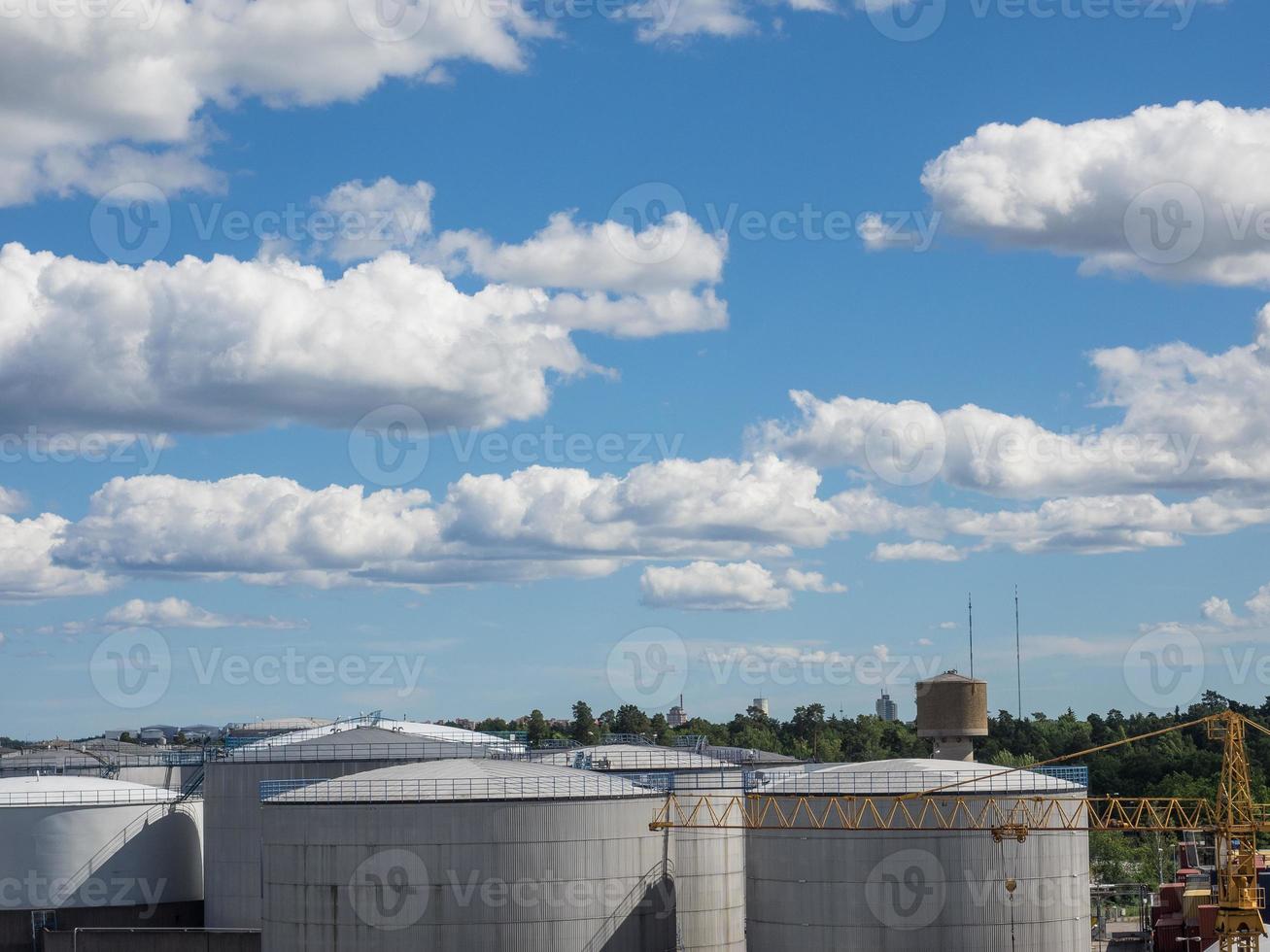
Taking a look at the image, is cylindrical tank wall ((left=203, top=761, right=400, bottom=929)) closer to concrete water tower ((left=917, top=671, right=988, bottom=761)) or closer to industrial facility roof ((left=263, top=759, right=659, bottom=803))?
industrial facility roof ((left=263, top=759, right=659, bottom=803))

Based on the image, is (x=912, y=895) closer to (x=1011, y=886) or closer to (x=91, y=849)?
(x=1011, y=886)

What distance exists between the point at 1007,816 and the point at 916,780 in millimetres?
4308

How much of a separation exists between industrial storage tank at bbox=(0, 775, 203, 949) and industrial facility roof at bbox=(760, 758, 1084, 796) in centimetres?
3576

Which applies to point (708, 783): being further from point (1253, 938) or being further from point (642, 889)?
point (1253, 938)

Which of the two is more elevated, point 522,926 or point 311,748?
point 311,748

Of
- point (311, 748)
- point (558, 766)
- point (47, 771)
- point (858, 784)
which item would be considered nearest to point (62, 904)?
point (311, 748)

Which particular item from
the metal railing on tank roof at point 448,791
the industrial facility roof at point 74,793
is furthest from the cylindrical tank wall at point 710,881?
the industrial facility roof at point 74,793

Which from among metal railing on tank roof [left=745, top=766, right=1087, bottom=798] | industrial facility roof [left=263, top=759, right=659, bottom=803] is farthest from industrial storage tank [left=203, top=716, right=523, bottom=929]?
metal railing on tank roof [left=745, top=766, right=1087, bottom=798]

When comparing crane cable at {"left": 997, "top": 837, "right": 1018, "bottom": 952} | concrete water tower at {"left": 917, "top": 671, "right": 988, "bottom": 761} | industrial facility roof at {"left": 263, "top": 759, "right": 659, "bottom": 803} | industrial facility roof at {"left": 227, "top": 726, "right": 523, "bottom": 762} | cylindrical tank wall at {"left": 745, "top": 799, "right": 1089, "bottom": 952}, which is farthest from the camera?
concrete water tower at {"left": 917, "top": 671, "right": 988, "bottom": 761}

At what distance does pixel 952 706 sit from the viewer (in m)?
96.9

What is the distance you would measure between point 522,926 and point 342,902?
7641 millimetres

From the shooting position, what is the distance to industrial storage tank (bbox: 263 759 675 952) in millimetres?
62938

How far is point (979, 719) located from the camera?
97.5 m

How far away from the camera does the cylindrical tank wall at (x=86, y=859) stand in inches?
3214
